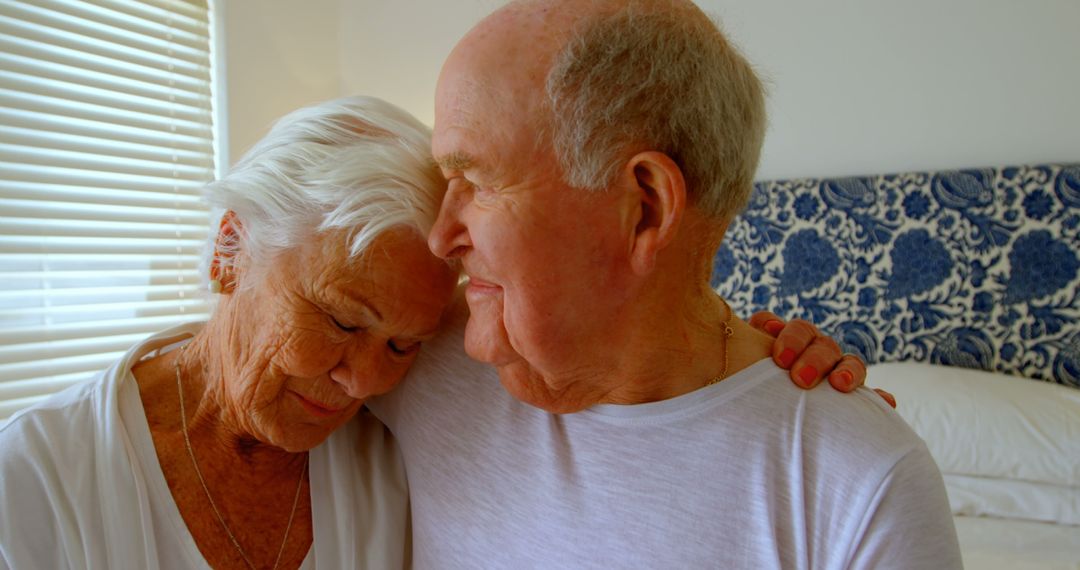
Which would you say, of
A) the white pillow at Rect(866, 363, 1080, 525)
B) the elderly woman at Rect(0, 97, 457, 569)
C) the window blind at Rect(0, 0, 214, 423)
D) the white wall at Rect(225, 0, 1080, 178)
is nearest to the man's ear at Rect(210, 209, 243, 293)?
the elderly woman at Rect(0, 97, 457, 569)

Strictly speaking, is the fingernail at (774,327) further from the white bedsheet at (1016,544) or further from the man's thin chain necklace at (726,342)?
the white bedsheet at (1016,544)

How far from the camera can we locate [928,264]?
2.53 metres

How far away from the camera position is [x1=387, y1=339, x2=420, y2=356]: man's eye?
1.03m

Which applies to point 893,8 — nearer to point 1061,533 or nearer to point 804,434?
point 1061,533

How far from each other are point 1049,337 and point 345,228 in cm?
251

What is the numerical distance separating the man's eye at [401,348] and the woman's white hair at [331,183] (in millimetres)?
180

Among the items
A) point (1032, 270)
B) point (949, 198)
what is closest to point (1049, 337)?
point (1032, 270)

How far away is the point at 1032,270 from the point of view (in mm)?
2371

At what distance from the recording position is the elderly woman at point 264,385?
89 cm

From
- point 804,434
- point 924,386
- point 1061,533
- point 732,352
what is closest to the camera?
point 804,434

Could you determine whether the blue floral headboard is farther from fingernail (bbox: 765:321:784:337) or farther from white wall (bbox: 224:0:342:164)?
white wall (bbox: 224:0:342:164)

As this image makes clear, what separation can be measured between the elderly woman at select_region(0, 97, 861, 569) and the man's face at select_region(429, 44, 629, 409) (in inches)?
5.2

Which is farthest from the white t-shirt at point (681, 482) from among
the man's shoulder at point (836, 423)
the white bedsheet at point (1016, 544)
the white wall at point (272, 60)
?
the white wall at point (272, 60)

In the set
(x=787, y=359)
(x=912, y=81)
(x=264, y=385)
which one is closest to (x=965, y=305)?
(x=912, y=81)
